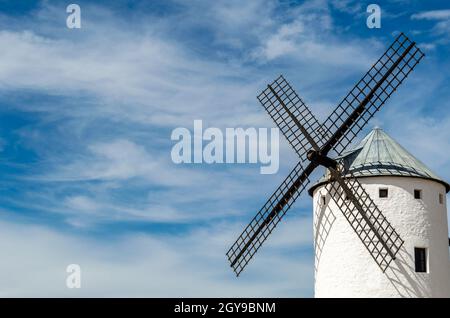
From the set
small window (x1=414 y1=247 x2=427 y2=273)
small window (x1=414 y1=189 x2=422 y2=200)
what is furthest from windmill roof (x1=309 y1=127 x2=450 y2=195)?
small window (x1=414 y1=247 x2=427 y2=273)

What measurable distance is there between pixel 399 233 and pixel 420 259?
133 cm

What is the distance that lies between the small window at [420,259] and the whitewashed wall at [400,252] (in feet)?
0.55

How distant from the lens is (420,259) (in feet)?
84.3

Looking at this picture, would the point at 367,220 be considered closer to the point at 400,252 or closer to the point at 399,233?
the point at 399,233

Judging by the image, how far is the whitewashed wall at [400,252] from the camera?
82.6ft

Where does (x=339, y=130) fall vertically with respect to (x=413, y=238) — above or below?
above

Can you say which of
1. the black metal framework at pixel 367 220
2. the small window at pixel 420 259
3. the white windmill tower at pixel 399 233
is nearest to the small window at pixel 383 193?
the white windmill tower at pixel 399 233

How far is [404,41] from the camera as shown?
1093 inches

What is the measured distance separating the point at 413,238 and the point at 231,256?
7.30m

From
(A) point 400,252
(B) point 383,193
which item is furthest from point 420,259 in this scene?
(B) point 383,193
